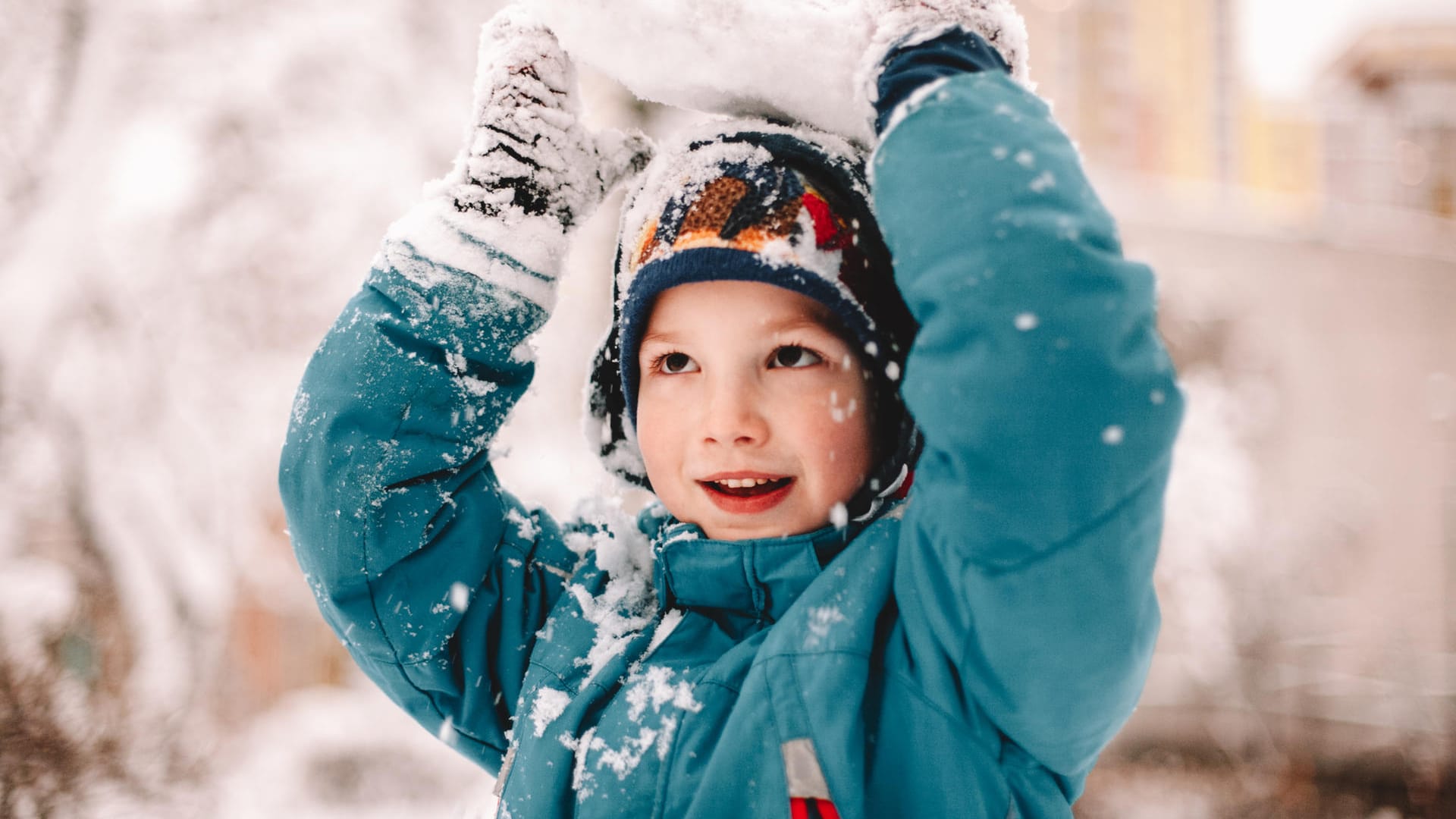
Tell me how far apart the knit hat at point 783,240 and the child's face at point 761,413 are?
3 centimetres

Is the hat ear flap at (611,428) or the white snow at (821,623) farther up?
the hat ear flap at (611,428)

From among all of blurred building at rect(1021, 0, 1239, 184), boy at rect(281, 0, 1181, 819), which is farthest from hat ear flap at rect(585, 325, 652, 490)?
blurred building at rect(1021, 0, 1239, 184)

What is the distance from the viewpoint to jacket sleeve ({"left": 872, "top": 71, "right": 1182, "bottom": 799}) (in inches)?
32.7

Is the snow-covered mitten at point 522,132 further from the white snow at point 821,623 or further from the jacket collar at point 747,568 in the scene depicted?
the white snow at point 821,623

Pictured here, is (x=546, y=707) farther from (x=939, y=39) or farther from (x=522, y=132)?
(x=939, y=39)

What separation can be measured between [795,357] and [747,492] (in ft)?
0.63

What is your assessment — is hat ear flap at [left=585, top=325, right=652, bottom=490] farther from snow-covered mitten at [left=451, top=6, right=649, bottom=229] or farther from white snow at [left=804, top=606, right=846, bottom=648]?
white snow at [left=804, top=606, right=846, bottom=648]

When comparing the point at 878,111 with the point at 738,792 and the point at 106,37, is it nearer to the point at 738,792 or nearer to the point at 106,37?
the point at 738,792

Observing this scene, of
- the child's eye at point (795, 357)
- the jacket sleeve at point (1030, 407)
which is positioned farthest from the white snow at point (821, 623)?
the child's eye at point (795, 357)

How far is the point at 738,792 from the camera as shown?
996 millimetres

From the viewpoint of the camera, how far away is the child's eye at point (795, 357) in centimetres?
120

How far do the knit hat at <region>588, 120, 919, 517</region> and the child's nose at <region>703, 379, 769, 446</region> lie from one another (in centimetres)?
14

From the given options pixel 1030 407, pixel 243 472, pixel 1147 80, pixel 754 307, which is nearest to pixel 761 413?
pixel 754 307

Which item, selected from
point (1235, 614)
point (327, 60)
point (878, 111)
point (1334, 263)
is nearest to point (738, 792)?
point (878, 111)
